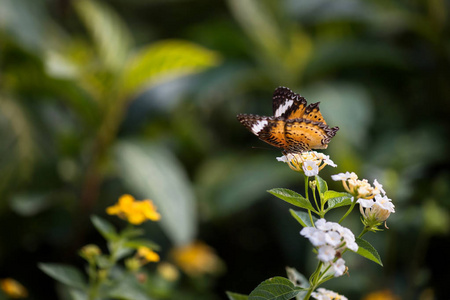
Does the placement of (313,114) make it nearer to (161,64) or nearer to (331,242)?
(331,242)

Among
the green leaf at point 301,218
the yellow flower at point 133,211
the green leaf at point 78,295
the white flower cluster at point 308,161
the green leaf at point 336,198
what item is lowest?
the green leaf at point 78,295

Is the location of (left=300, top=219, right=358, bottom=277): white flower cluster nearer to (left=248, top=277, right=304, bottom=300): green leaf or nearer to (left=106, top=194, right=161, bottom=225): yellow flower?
(left=248, top=277, right=304, bottom=300): green leaf

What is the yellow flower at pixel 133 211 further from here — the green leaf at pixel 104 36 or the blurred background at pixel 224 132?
the green leaf at pixel 104 36

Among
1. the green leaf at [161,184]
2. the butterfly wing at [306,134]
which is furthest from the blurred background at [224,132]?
the butterfly wing at [306,134]

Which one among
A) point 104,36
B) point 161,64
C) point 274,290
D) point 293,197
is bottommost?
point 274,290

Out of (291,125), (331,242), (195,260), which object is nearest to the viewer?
(331,242)

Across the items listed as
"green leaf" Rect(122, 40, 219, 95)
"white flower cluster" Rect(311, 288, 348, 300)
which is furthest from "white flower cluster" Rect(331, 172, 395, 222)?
"green leaf" Rect(122, 40, 219, 95)

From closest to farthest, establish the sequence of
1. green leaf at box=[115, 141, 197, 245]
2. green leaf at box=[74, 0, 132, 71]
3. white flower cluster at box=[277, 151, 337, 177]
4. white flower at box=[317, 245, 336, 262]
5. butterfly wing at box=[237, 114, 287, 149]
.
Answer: white flower at box=[317, 245, 336, 262]
white flower cluster at box=[277, 151, 337, 177]
butterfly wing at box=[237, 114, 287, 149]
green leaf at box=[115, 141, 197, 245]
green leaf at box=[74, 0, 132, 71]

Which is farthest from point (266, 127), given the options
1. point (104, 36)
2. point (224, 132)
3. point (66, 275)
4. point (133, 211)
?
point (224, 132)
